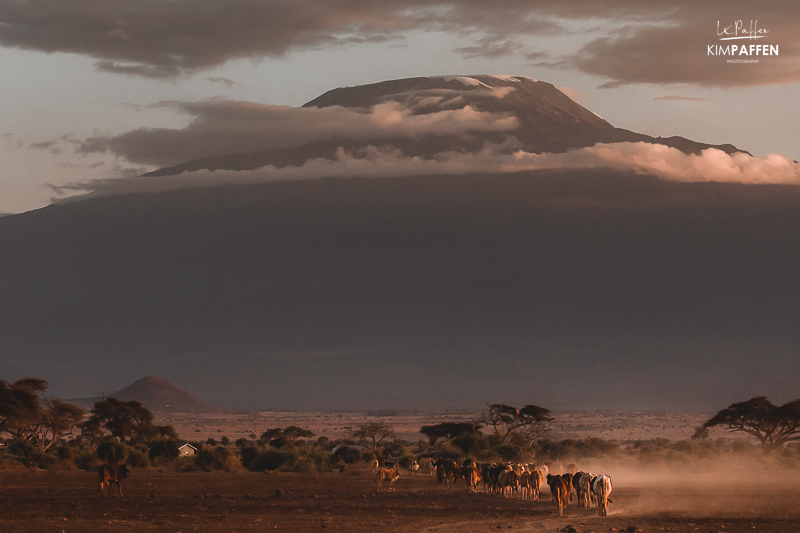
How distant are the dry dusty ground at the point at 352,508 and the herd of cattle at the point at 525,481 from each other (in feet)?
2.11

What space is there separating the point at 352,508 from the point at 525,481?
341 inches

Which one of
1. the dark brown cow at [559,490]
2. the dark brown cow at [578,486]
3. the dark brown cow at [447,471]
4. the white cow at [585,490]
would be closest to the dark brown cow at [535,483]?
the dark brown cow at [578,486]

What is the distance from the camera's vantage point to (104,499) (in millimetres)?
35781

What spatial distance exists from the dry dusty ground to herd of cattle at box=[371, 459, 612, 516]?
2.11ft

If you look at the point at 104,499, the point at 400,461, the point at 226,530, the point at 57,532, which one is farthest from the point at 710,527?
the point at 400,461

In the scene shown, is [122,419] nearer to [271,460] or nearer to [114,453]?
[114,453]

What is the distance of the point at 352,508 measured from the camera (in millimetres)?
33750

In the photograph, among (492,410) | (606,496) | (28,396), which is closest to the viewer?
(606,496)

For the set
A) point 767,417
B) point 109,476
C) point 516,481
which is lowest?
point 767,417

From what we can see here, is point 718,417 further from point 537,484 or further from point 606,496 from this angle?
point 606,496

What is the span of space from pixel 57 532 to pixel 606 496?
55.2 feet

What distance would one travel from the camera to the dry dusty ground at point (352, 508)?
28.1m

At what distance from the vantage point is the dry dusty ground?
28141 millimetres

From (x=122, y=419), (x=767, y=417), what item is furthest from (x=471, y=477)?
(x=122, y=419)
